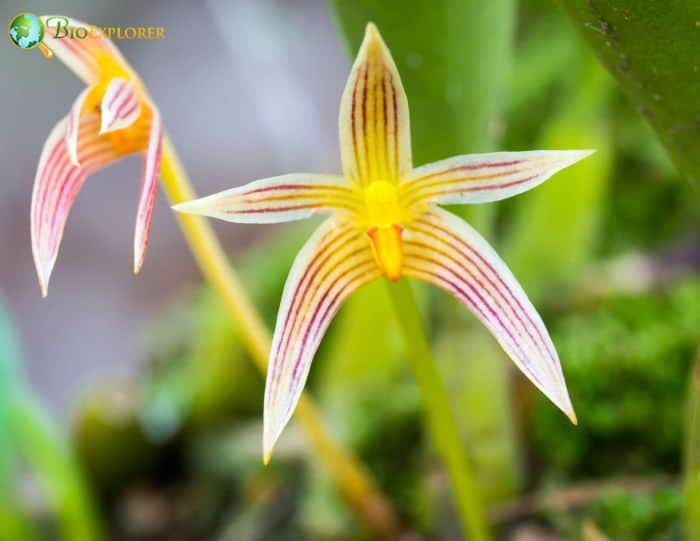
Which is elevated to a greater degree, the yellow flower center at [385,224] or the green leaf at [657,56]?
the green leaf at [657,56]

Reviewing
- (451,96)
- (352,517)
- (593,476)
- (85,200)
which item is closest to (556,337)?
(593,476)

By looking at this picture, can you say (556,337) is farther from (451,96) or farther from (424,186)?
(424,186)

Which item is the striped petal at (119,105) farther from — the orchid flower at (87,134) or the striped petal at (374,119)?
the striped petal at (374,119)

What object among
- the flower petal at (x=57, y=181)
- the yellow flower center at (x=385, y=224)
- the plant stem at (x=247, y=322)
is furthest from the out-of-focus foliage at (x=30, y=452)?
the yellow flower center at (x=385, y=224)

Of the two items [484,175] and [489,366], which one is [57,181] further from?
[489,366]

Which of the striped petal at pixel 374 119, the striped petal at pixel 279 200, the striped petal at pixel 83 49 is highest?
the striped petal at pixel 83 49

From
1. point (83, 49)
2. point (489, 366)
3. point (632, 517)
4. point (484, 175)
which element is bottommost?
point (632, 517)

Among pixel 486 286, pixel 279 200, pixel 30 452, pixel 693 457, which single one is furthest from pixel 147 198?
pixel 30 452
